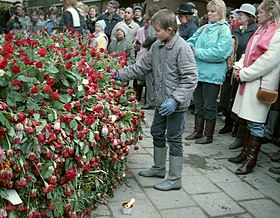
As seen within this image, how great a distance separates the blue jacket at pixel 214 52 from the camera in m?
5.09

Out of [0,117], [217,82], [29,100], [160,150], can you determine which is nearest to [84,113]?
[29,100]

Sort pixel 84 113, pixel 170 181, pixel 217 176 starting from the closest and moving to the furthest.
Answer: pixel 84 113, pixel 170 181, pixel 217 176

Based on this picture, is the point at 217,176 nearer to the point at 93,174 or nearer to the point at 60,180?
the point at 93,174

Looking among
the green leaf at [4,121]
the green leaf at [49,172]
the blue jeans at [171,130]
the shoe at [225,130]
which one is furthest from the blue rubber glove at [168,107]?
the shoe at [225,130]

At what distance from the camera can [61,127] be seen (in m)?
2.80

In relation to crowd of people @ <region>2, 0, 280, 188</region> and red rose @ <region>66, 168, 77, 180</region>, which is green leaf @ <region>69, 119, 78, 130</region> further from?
crowd of people @ <region>2, 0, 280, 188</region>

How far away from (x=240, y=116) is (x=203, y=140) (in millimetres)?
1082

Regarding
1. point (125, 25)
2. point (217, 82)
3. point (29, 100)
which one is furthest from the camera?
point (125, 25)

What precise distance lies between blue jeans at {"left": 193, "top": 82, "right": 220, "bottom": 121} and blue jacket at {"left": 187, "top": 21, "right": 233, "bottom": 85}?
0.11 m

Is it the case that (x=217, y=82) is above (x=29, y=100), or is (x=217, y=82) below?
below

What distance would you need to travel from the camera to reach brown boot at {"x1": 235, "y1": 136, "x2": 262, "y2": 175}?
14.6ft

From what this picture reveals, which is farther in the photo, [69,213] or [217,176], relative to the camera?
[217,176]

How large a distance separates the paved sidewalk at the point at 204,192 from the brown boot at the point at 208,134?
1.04 ft

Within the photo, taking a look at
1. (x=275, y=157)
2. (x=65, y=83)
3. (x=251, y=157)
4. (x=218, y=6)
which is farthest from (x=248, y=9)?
(x=65, y=83)
